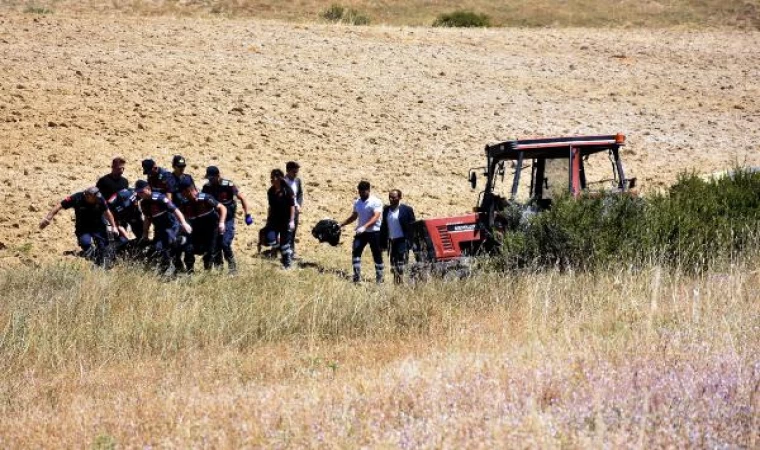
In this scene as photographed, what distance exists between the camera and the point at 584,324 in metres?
8.12

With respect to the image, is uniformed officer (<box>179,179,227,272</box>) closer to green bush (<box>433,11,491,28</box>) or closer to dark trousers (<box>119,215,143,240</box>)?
dark trousers (<box>119,215,143,240</box>)

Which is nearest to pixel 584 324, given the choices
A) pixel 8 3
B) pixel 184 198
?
pixel 184 198

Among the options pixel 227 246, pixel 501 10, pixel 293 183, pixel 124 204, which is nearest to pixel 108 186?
pixel 124 204

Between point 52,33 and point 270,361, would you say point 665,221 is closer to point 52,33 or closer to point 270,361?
point 270,361

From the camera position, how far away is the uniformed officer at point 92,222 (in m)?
12.6

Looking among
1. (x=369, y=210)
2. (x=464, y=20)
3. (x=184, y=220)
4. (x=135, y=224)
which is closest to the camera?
(x=184, y=220)

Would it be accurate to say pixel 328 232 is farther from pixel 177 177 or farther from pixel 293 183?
pixel 177 177

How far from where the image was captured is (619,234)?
37.8 ft

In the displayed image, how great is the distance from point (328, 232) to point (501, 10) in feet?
117

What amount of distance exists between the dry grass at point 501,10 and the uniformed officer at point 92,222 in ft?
97.6

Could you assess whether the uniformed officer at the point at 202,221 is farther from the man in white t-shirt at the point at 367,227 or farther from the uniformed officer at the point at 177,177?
the man in white t-shirt at the point at 367,227

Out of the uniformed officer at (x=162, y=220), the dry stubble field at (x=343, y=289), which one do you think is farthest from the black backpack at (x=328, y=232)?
the uniformed officer at (x=162, y=220)

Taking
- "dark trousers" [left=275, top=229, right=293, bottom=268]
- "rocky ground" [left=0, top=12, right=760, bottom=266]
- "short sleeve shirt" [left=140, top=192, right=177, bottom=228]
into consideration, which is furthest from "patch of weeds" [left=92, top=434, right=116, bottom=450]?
"rocky ground" [left=0, top=12, right=760, bottom=266]

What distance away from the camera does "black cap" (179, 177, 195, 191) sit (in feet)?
42.7
